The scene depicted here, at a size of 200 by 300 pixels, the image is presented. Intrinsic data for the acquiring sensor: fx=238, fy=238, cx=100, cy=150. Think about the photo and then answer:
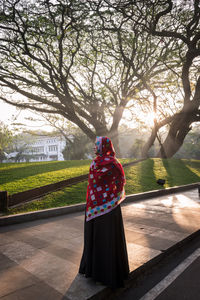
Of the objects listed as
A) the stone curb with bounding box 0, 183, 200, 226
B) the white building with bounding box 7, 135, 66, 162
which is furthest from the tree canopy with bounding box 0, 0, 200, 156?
the white building with bounding box 7, 135, 66, 162

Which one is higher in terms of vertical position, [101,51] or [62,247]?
[101,51]

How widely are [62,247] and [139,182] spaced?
28.3 ft

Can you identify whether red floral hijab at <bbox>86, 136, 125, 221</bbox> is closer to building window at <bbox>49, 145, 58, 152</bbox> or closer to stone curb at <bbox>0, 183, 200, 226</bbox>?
stone curb at <bbox>0, 183, 200, 226</bbox>

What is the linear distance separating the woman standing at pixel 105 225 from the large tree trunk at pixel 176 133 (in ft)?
63.6

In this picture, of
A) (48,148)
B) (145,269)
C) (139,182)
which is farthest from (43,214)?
(48,148)

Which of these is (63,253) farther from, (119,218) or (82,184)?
(82,184)

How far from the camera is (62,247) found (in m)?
4.50

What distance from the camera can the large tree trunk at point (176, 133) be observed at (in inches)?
842

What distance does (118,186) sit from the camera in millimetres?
3318

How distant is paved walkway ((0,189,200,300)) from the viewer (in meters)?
3.07

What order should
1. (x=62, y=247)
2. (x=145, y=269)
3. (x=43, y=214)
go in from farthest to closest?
(x=43, y=214) → (x=62, y=247) → (x=145, y=269)

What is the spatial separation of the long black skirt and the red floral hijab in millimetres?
105

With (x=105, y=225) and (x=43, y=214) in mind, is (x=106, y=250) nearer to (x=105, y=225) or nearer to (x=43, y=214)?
(x=105, y=225)

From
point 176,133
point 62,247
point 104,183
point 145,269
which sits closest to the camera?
→ point 104,183
